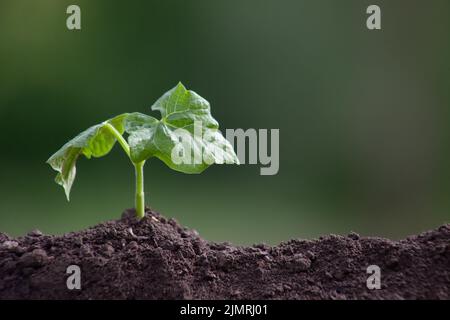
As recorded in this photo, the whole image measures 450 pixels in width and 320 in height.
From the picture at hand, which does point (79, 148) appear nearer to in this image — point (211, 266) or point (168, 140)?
point (168, 140)

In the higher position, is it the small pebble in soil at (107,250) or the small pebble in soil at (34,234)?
the small pebble in soil at (34,234)

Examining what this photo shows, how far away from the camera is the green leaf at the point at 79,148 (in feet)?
4.72

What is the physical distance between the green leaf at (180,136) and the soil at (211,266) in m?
0.19

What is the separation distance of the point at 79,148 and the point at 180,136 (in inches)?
11.0

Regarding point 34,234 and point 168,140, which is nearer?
point 168,140

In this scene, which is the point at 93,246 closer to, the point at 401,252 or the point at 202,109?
the point at 202,109

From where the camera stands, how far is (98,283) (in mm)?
1257

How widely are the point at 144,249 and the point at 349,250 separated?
443mm

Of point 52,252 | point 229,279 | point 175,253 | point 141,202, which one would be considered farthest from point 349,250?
point 52,252

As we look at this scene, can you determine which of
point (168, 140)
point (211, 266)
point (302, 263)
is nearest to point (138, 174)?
point (168, 140)

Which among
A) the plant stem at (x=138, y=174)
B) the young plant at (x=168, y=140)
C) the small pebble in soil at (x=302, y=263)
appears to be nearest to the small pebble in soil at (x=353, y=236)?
the small pebble in soil at (x=302, y=263)

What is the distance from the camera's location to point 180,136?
1403mm

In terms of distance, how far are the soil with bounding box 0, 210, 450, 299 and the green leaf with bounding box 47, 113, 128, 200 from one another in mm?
150

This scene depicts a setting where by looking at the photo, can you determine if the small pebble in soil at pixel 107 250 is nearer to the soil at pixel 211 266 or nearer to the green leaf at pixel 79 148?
the soil at pixel 211 266
